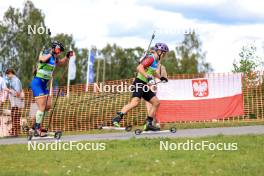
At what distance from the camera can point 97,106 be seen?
20766 mm

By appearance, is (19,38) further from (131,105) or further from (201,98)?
(131,105)

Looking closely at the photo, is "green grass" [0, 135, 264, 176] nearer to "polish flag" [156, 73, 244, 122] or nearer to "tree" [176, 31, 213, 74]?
"polish flag" [156, 73, 244, 122]

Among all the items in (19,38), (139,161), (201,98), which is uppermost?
(19,38)

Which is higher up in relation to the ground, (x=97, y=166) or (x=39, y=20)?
(x=39, y=20)

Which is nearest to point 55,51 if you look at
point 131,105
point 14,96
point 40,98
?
point 40,98

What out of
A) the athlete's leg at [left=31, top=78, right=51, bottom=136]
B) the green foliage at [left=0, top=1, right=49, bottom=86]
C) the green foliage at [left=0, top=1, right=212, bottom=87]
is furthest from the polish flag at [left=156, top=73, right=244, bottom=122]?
the green foliage at [left=0, top=1, right=49, bottom=86]

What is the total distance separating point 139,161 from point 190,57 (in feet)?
223

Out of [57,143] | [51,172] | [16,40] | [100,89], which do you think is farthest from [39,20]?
[51,172]

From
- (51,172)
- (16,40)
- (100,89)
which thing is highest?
(16,40)

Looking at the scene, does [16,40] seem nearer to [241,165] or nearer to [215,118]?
[215,118]

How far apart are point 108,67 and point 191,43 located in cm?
2607

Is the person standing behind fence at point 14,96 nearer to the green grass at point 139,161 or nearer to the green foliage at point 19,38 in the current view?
the green grass at point 139,161

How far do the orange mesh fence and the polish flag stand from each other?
40cm

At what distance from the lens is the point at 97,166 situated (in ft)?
27.9
